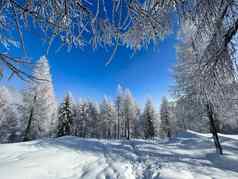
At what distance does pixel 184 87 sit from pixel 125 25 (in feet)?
39.7

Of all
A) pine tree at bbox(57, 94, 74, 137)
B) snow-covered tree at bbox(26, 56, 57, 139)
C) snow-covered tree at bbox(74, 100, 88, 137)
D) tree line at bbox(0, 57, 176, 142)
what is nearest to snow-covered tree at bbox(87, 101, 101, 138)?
tree line at bbox(0, 57, 176, 142)

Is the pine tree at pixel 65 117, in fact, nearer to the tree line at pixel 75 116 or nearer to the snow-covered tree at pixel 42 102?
the tree line at pixel 75 116

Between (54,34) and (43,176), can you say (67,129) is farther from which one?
(54,34)

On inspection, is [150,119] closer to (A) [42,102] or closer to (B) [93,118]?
(B) [93,118]

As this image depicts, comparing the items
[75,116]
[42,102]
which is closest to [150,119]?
[75,116]

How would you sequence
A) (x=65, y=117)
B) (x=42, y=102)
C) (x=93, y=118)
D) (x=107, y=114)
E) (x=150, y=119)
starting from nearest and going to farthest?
1. (x=42, y=102)
2. (x=65, y=117)
3. (x=150, y=119)
4. (x=107, y=114)
5. (x=93, y=118)

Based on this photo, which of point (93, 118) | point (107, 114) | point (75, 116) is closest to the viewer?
point (107, 114)

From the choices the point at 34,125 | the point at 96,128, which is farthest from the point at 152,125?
the point at 34,125

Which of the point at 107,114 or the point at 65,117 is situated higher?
the point at 107,114

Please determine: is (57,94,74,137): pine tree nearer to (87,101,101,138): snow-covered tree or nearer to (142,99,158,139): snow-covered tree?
(87,101,101,138): snow-covered tree

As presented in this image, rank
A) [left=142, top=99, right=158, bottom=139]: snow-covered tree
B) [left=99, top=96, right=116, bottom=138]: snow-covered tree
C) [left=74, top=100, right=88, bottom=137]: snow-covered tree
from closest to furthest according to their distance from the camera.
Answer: [left=142, top=99, right=158, bottom=139]: snow-covered tree, [left=99, top=96, right=116, bottom=138]: snow-covered tree, [left=74, top=100, right=88, bottom=137]: snow-covered tree

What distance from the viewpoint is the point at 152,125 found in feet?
134

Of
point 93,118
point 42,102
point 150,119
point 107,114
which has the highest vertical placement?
point 107,114

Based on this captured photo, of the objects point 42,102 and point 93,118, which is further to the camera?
point 93,118
